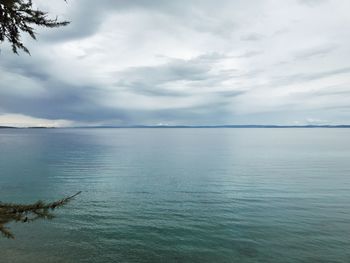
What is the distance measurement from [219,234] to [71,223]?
16359 millimetres

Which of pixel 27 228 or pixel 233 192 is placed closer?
pixel 27 228

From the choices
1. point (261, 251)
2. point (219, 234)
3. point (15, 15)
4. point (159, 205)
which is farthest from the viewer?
point (159, 205)

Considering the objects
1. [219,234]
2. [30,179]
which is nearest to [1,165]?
[30,179]

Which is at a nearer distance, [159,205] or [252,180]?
[159,205]

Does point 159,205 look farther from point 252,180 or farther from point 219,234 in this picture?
point 252,180

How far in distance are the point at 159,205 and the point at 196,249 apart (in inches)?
544

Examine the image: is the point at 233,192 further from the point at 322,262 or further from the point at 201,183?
the point at 322,262

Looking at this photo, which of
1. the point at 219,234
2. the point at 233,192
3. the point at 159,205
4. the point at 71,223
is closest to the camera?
the point at 219,234

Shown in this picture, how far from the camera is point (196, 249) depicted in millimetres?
25203

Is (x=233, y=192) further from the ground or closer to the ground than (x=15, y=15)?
closer to the ground

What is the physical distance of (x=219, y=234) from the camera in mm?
28594

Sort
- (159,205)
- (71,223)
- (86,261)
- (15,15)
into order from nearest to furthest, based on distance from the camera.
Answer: (15,15), (86,261), (71,223), (159,205)

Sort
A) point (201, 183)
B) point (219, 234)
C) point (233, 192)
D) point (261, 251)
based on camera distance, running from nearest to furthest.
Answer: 1. point (261, 251)
2. point (219, 234)
3. point (233, 192)
4. point (201, 183)

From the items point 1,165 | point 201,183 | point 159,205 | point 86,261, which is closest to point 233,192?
point 201,183
